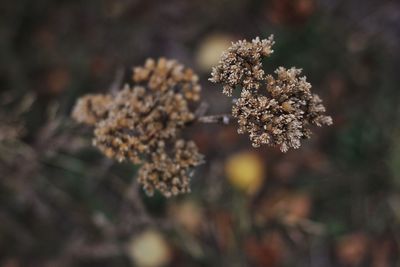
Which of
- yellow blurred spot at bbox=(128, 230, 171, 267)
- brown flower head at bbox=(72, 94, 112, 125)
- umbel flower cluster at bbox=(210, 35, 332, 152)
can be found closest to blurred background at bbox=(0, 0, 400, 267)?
yellow blurred spot at bbox=(128, 230, 171, 267)

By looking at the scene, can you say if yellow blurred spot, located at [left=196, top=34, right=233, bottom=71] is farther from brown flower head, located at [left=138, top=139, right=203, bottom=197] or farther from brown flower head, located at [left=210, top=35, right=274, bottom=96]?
brown flower head, located at [left=210, top=35, right=274, bottom=96]

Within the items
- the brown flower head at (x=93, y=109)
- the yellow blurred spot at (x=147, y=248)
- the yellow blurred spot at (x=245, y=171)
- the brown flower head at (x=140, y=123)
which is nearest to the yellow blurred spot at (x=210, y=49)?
the yellow blurred spot at (x=245, y=171)

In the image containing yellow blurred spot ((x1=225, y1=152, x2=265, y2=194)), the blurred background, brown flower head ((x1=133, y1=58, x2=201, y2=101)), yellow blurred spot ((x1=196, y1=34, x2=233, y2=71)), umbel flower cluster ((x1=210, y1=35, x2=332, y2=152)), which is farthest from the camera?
yellow blurred spot ((x1=196, y1=34, x2=233, y2=71))

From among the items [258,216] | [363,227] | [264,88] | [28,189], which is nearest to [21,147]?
[28,189]

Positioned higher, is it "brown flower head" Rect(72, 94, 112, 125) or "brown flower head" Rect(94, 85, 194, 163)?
"brown flower head" Rect(72, 94, 112, 125)

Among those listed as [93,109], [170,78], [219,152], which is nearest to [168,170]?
[170,78]

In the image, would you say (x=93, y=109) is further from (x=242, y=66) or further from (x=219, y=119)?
(x=242, y=66)
